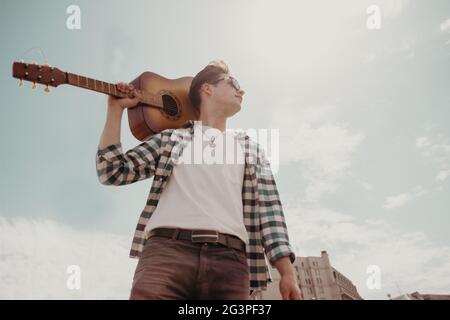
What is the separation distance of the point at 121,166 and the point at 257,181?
116cm

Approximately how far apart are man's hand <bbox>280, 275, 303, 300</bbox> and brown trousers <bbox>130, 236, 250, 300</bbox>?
262mm

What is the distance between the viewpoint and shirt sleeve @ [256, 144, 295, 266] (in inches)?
101

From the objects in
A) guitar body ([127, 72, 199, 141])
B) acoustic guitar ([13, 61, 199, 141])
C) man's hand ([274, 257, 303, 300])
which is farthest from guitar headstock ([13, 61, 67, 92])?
man's hand ([274, 257, 303, 300])

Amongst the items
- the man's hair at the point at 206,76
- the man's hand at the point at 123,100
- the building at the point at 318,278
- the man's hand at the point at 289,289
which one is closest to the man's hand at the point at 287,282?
the man's hand at the point at 289,289

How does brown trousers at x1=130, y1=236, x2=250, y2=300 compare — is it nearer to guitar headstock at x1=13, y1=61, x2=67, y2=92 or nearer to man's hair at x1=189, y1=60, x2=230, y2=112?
guitar headstock at x1=13, y1=61, x2=67, y2=92

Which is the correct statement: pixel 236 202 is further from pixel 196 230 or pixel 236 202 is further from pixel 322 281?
pixel 322 281

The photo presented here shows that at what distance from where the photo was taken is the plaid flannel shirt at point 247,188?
2.63 meters

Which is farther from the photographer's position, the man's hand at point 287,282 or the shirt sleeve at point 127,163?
the shirt sleeve at point 127,163

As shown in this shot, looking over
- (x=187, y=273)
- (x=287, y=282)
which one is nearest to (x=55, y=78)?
(x=187, y=273)

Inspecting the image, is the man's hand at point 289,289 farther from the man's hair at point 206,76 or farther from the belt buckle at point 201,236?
the man's hair at point 206,76

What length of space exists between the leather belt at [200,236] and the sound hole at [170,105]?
1836 millimetres
